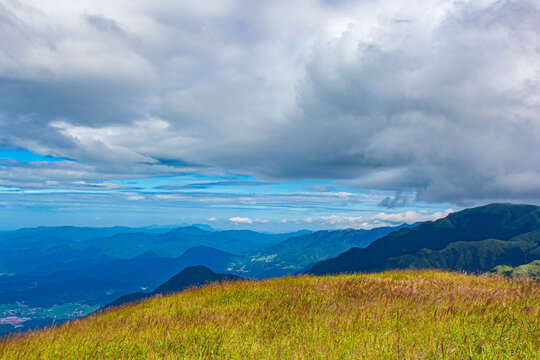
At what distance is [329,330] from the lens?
5.56m

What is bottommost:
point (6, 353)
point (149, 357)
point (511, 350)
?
point (6, 353)

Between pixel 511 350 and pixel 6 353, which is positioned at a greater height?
pixel 511 350

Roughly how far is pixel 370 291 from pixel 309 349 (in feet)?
14.5

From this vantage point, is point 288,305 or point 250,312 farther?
point 288,305

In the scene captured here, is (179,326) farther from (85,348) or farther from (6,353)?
(6,353)

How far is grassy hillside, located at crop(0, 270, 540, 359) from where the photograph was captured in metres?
4.64

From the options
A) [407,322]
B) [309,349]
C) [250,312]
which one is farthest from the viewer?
[250,312]

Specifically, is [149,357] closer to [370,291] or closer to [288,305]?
[288,305]

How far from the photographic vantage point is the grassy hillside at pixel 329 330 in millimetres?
4645

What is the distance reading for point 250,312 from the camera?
708cm

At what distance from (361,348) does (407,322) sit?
1986mm

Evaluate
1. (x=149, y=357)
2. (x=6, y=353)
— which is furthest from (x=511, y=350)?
(x=6, y=353)

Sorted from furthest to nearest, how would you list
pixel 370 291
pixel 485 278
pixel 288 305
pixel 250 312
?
pixel 485 278 < pixel 370 291 < pixel 288 305 < pixel 250 312

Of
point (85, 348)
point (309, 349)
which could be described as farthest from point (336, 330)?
point (85, 348)
